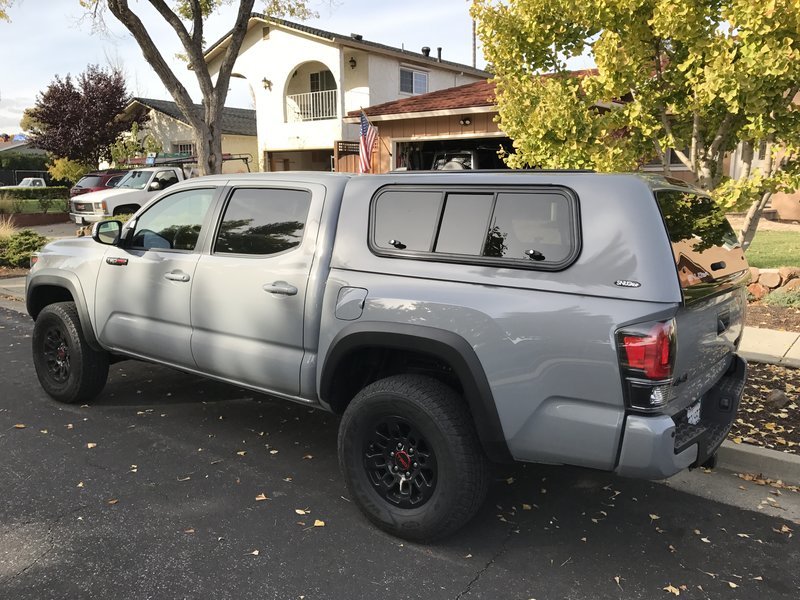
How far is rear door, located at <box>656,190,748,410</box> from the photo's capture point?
2.79 m

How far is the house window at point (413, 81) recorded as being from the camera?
2434 cm

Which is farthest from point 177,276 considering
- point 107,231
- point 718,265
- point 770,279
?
point 770,279

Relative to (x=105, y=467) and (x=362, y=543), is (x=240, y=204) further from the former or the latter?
(x=362, y=543)

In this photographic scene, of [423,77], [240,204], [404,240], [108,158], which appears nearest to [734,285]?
[404,240]

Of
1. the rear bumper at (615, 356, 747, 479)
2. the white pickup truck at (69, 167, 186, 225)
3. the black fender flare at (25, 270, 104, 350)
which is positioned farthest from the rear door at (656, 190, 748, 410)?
the white pickup truck at (69, 167, 186, 225)

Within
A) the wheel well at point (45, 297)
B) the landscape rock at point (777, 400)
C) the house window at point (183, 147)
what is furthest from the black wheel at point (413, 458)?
the house window at point (183, 147)

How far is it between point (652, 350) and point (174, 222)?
10.9 feet

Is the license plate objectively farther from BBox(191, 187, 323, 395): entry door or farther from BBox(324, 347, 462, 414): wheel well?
BBox(191, 187, 323, 395): entry door

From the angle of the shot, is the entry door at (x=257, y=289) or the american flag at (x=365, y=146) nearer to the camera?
the entry door at (x=257, y=289)

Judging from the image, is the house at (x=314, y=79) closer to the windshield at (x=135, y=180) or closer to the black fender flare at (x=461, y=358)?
the windshield at (x=135, y=180)

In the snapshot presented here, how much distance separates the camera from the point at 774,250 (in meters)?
10.9

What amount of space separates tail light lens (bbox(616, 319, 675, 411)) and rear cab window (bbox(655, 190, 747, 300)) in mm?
243

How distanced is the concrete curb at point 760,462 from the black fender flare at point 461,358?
196 cm

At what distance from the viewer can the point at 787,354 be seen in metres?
6.06
